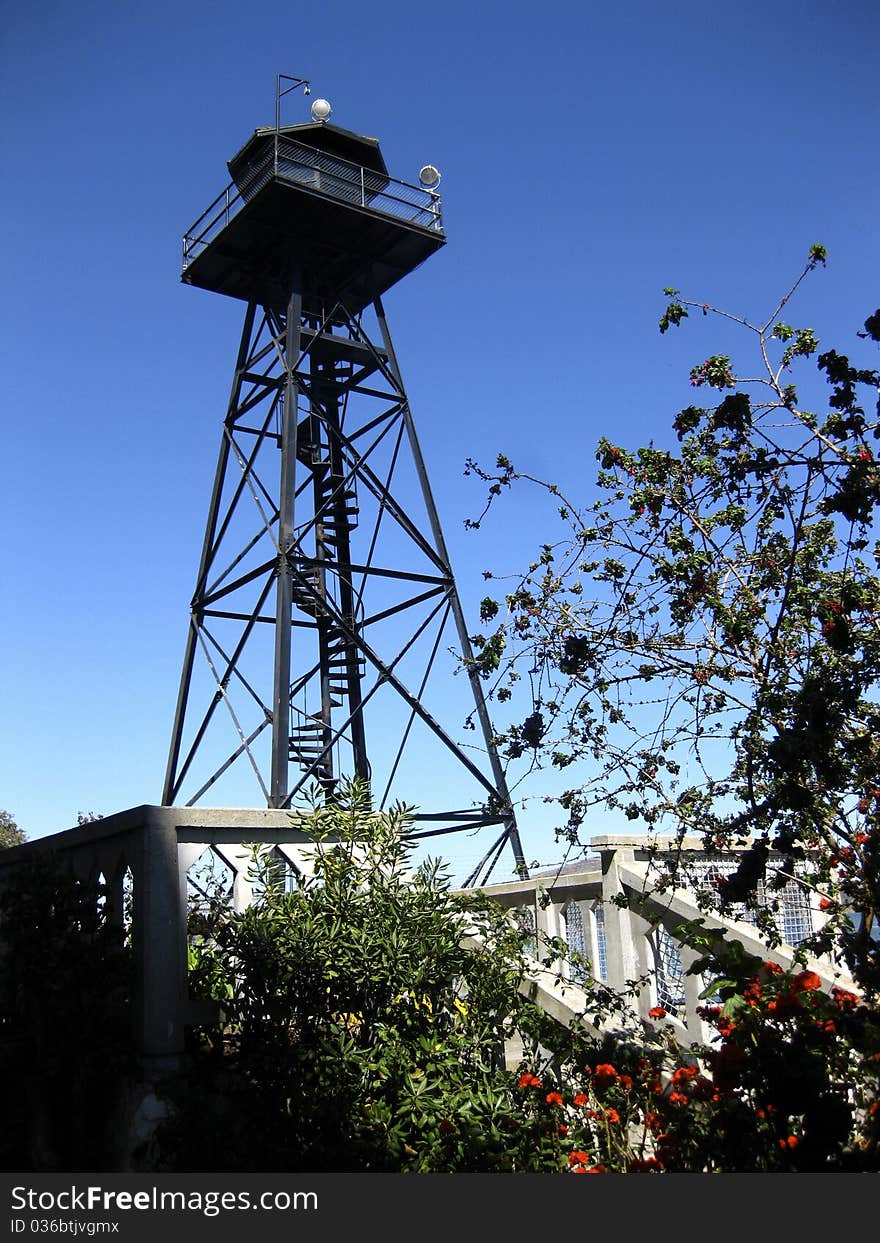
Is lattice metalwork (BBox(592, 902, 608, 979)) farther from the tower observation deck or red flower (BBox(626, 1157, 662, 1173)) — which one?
the tower observation deck

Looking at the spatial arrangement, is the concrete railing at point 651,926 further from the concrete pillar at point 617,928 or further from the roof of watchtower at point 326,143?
the roof of watchtower at point 326,143

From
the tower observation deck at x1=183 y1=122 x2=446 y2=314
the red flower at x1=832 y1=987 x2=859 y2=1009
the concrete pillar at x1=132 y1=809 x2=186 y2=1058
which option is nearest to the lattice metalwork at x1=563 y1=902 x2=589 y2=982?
the red flower at x1=832 y1=987 x2=859 y2=1009

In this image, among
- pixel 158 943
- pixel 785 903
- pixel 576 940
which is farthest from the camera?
pixel 576 940

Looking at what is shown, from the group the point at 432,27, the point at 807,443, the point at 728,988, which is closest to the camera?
the point at 728,988

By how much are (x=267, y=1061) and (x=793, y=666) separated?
346 cm

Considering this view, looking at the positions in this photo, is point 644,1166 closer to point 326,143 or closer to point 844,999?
point 844,999

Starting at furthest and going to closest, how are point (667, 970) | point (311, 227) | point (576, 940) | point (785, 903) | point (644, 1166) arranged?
point (311, 227) < point (576, 940) < point (785, 903) < point (667, 970) < point (644, 1166)

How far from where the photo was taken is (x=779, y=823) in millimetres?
5336

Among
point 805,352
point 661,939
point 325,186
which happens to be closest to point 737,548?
point 805,352

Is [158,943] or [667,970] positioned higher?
[158,943]

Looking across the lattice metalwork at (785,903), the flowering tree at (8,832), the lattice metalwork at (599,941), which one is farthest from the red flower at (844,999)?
the flowering tree at (8,832)

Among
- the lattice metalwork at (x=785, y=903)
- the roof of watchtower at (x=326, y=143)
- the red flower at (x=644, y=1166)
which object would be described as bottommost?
the red flower at (x=644, y=1166)

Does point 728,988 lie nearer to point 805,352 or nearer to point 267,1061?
point 267,1061

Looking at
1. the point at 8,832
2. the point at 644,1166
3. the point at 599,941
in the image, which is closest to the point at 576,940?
the point at 599,941
